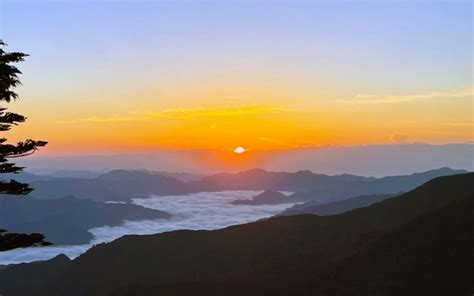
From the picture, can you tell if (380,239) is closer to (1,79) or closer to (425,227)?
(425,227)

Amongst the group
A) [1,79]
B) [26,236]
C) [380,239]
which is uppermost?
[1,79]

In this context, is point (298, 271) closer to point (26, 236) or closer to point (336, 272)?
point (336, 272)

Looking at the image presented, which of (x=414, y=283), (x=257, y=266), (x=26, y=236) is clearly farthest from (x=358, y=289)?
(x=26, y=236)

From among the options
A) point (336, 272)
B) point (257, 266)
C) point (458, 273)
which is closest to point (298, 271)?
point (336, 272)

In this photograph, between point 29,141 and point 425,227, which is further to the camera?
point 425,227

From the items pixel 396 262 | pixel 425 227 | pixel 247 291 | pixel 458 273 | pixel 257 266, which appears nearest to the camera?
pixel 458 273

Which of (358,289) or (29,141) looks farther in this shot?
(358,289)

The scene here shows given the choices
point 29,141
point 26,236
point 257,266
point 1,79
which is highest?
point 1,79

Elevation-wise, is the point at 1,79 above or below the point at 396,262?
Answer: above

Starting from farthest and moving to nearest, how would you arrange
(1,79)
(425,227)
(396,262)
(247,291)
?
(425,227) → (396,262) → (247,291) → (1,79)
